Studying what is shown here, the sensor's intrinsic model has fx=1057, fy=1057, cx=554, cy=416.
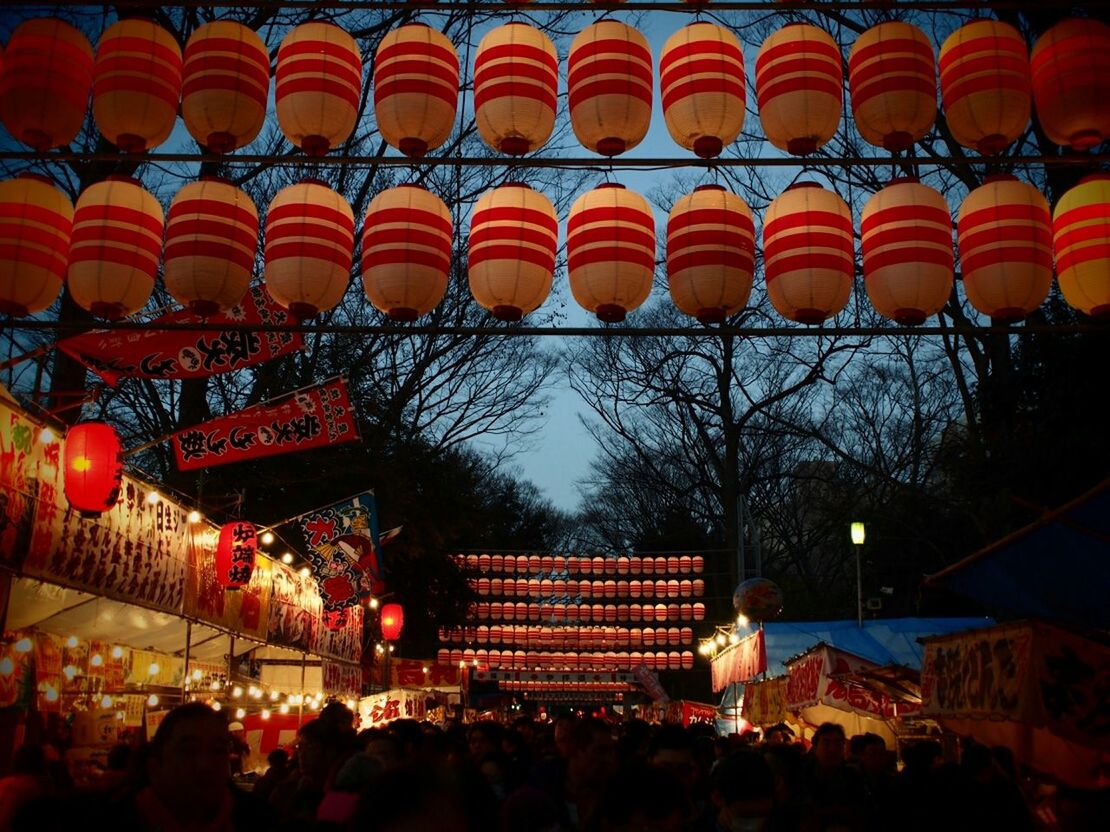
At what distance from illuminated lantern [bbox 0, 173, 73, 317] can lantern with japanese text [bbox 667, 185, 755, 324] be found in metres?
5.15

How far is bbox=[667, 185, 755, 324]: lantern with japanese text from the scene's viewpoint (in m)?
9.02

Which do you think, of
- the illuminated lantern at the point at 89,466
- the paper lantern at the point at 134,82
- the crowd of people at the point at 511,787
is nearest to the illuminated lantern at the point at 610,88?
the paper lantern at the point at 134,82

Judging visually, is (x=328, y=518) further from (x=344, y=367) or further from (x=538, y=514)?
(x=538, y=514)

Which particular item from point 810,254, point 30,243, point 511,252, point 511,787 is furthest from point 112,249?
point 810,254

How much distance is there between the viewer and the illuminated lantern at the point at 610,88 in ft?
29.2

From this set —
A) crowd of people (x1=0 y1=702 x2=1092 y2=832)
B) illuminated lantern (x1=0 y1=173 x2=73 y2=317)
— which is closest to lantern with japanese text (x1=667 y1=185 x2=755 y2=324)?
crowd of people (x1=0 y1=702 x2=1092 y2=832)

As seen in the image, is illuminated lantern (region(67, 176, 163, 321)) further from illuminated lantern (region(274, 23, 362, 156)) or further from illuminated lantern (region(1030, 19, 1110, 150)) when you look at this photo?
illuminated lantern (region(1030, 19, 1110, 150))

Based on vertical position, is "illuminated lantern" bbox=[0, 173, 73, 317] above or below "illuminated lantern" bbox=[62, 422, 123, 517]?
above

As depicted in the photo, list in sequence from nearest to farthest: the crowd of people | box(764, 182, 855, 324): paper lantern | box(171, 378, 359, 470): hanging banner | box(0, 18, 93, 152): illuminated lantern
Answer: the crowd of people → box(0, 18, 93, 152): illuminated lantern → box(764, 182, 855, 324): paper lantern → box(171, 378, 359, 470): hanging banner

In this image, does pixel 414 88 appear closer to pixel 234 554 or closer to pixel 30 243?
pixel 30 243

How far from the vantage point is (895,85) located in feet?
29.0

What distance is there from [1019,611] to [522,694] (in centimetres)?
6363

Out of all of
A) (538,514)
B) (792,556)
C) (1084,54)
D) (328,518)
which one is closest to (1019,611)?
(1084,54)

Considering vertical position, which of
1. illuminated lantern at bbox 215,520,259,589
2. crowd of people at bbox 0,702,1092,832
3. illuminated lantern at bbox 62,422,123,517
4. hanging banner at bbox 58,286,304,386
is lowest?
crowd of people at bbox 0,702,1092,832
